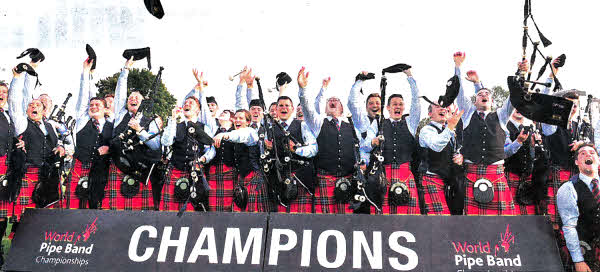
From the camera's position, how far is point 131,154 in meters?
6.30

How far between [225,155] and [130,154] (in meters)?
1.24

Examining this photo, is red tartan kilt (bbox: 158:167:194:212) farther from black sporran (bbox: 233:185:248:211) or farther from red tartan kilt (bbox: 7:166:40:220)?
red tartan kilt (bbox: 7:166:40:220)

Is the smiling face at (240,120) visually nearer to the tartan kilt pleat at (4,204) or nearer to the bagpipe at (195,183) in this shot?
the bagpipe at (195,183)

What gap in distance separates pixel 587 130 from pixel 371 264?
10.7 feet

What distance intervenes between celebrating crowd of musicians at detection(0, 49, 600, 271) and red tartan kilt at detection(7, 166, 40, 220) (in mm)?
17

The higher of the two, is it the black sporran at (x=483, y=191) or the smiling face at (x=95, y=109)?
the smiling face at (x=95, y=109)

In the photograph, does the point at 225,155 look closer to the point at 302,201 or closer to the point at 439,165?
the point at 302,201

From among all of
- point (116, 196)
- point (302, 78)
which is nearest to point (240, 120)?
point (302, 78)

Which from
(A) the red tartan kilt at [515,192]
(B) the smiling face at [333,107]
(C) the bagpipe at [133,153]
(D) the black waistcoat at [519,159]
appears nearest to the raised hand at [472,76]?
(D) the black waistcoat at [519,159]

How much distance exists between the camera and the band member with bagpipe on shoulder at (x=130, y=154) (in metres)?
6.30

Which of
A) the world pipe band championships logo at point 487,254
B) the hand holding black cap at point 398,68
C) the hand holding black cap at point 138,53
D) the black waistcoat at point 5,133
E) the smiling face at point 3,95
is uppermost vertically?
the hand holding black cap at point 138,53

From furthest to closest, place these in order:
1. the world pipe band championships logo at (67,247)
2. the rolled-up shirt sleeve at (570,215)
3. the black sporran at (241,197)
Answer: the black sporran at (241,197)
the rolled-up shirt sleeve at (570,215)
the world pipe band championships logo at (67,247)

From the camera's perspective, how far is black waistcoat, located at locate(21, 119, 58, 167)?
247 inches

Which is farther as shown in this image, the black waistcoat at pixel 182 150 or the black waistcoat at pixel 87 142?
the black waistcoat at pixel 87 142
